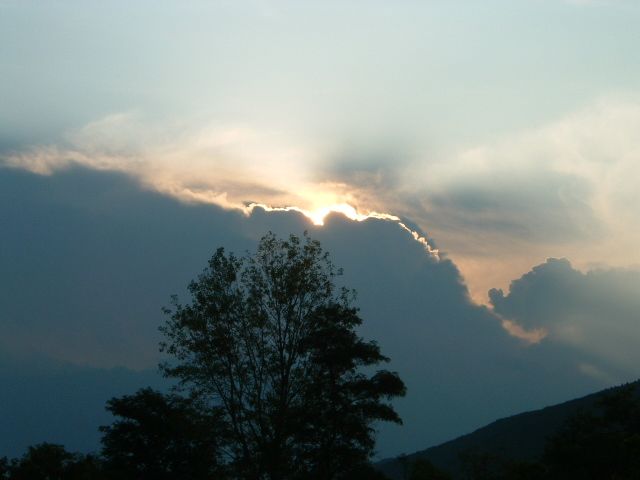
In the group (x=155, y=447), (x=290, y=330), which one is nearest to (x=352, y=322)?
(x=290, y=330)

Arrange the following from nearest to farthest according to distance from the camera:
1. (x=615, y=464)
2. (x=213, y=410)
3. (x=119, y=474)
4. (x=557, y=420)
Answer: (x=213, y=410), (x=119, y=474), (x=615, y=464), (x=557, y=420)

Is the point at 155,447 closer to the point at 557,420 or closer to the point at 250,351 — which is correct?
the point at 250,351

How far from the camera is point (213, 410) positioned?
49.2m

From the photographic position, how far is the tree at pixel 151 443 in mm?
60222

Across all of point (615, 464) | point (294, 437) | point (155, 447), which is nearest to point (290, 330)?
point (294, 437)

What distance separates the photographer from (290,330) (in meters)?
52.5

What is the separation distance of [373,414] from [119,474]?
75.8ft

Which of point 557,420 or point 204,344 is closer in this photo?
point 204,344

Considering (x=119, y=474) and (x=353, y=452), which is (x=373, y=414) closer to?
(x=353, y=452)

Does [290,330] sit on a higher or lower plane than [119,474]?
higher

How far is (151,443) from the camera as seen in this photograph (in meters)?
63.3

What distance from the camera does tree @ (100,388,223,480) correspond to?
6022 centimetres

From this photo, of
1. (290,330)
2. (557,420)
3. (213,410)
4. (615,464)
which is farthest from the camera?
(557,420)

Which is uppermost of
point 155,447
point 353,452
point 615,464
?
point 155,447
